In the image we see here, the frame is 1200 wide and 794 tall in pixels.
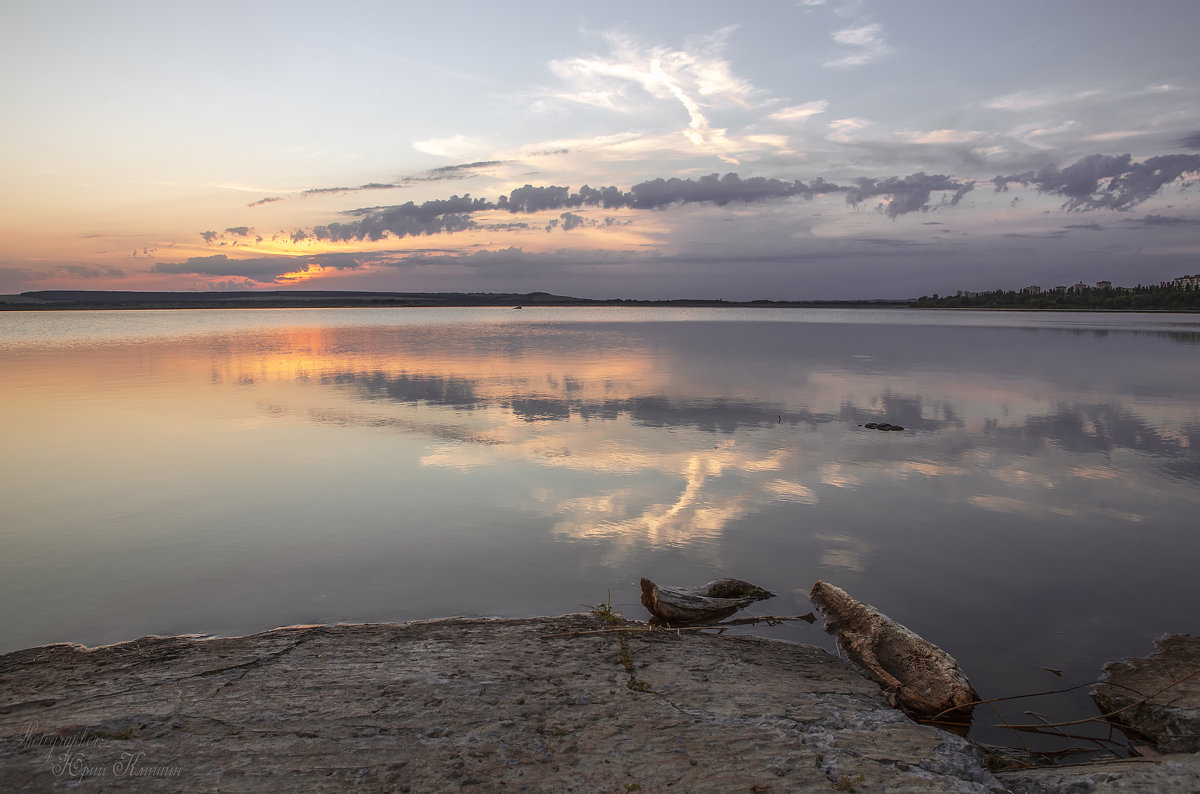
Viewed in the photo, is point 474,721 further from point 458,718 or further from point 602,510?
point 602,510

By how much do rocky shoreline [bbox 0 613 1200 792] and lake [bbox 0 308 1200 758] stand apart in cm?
72

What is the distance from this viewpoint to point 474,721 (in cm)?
376

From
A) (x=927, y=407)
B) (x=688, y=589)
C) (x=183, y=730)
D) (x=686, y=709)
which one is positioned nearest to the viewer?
(x=183, y=730)

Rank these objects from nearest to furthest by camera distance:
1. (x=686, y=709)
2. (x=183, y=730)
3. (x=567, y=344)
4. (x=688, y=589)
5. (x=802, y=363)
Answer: (x=183, y=730)
(x=686, y=709)
(x=688, y=589)
(x=802, y=363)
(x=567, y=344)

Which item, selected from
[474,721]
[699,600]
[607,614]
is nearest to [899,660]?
[699,600]

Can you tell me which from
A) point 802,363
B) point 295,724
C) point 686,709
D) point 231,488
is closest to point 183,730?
point 295,724

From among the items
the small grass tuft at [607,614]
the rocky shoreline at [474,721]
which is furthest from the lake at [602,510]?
the rocky shoreline at [474,721]

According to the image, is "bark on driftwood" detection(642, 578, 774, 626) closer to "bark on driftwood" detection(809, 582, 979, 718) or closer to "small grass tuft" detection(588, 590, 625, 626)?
"small grass tuft" detection(588, 590, 625, 626)

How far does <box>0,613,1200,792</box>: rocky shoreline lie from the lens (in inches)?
129

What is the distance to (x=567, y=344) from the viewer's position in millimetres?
Result: 38906

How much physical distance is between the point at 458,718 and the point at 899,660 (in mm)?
2981

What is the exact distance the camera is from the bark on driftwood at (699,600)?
214 inches

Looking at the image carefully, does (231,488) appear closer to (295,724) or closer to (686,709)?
(295,724)

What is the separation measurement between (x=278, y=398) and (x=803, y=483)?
13511mm
